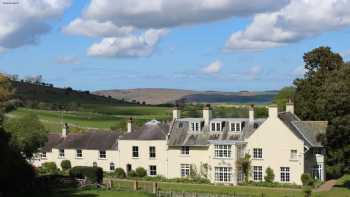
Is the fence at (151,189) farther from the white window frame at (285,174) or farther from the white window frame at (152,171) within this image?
the white window frame at (285,174)

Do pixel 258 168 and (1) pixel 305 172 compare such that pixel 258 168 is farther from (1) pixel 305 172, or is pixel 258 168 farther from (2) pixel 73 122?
(2) pixel 73 122

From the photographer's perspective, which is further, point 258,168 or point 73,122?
point 73,122

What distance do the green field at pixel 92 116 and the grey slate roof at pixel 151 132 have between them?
2243cm

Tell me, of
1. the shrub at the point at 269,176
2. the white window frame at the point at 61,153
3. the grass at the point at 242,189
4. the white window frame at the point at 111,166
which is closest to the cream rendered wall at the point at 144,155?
the white window frame at the point at 111,166

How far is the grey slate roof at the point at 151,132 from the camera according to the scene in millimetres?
75812

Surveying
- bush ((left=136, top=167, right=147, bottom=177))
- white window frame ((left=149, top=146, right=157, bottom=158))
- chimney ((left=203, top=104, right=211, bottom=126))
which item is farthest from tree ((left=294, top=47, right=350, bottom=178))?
bush ((left=136, top=167, right=147, bottom=177))

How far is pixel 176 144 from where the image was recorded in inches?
2923

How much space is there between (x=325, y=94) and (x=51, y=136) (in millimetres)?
36979

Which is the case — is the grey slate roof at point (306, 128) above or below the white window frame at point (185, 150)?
above

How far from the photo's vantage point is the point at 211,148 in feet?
236

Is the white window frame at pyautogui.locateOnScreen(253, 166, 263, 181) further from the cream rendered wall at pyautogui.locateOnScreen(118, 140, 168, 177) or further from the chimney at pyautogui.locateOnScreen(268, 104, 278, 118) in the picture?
the cream rendered wall at pyautogui.locateOnScreen(118, 140, 168, 177)

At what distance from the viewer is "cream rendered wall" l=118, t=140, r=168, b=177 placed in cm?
7531

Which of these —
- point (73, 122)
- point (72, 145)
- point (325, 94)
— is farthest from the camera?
point (73, 122)

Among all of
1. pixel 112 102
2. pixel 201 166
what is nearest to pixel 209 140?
pixel 201 166
